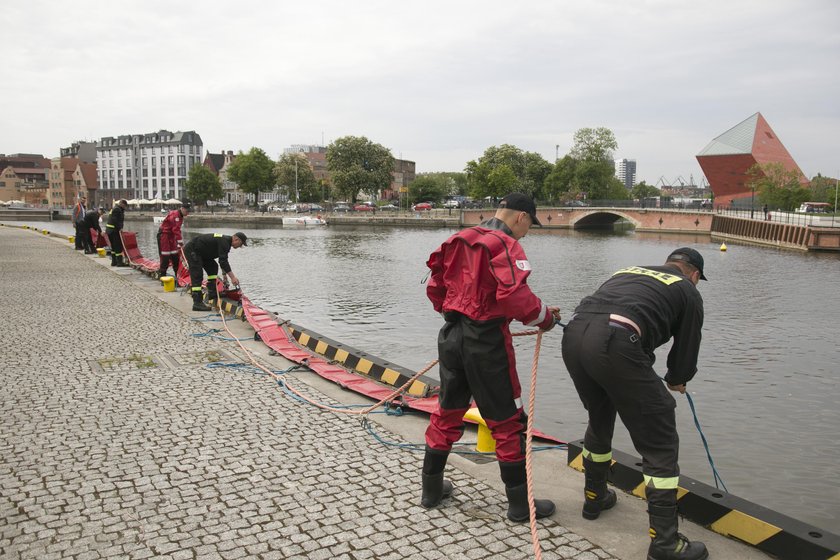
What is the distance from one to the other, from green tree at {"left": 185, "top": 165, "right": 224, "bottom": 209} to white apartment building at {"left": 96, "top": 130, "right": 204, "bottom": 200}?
25207mm

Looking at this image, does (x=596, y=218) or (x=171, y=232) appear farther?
(x=596, y=218)

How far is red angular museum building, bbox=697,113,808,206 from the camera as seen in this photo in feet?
261

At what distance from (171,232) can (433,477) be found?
41.1ft

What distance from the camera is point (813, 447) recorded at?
837 cm

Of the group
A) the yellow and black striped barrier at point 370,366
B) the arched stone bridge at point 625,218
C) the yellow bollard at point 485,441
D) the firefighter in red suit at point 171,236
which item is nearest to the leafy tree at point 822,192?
the arched stone bridge at point 625,218

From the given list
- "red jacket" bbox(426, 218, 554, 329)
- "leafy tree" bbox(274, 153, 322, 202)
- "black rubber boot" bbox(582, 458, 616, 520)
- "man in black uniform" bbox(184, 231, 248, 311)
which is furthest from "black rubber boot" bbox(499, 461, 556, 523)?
"leafy tree" bbox(274, 153, 322, 202)

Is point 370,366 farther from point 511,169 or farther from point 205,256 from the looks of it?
point 511,169

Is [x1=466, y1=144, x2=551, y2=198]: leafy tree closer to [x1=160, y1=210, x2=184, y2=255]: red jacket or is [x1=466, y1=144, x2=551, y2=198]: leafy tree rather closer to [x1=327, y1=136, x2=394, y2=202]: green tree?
[x1=327, y1=136, x2=394, y2=202]: green tree

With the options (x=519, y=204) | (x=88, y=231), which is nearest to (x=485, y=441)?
(x=519, y=204)

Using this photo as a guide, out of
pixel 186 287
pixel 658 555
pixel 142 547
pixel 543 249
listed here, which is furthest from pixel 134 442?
pixel 543 249

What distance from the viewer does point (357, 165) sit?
10231 centimetres

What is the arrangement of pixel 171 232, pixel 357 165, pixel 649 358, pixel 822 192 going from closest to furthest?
pixel 649 358 → pixel 171 232 → pixel 822 192 → pixel 357 165

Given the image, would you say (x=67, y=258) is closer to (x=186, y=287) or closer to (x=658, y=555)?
(x=186, y=287)

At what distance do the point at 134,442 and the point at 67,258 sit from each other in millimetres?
21053
